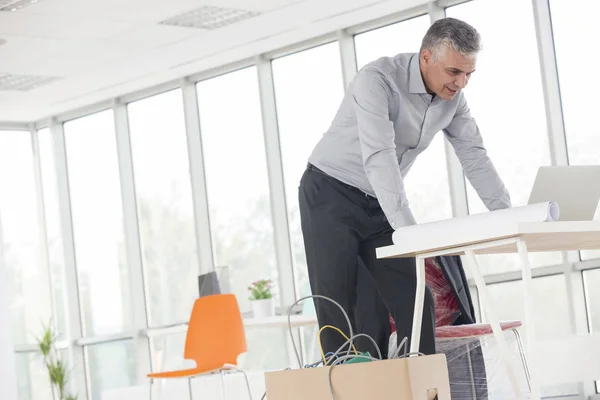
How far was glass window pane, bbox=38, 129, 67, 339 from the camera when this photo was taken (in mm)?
9469

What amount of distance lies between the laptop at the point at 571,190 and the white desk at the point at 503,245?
8 centimetres

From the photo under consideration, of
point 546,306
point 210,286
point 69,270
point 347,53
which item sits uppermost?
point 347,53

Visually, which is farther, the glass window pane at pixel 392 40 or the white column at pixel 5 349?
the white column at pixel 5 349

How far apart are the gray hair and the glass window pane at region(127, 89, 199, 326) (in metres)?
5.77

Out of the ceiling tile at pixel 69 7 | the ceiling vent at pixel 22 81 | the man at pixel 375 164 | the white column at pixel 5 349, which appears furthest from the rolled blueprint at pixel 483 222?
the white column at pixel 5 349

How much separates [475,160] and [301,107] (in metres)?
4.62

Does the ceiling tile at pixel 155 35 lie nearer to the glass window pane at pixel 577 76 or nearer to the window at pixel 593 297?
the glass window pane at pixel 577 76

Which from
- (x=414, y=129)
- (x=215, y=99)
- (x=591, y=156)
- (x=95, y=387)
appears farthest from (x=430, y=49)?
(x=95, y=387)

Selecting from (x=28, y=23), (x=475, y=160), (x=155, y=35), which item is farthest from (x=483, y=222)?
(x=155, y=35)

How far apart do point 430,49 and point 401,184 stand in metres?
0.41

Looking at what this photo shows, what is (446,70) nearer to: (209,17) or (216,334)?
(216,334)

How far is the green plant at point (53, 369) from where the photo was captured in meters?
8.74

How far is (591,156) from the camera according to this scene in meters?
6.20

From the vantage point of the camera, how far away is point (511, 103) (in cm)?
656
